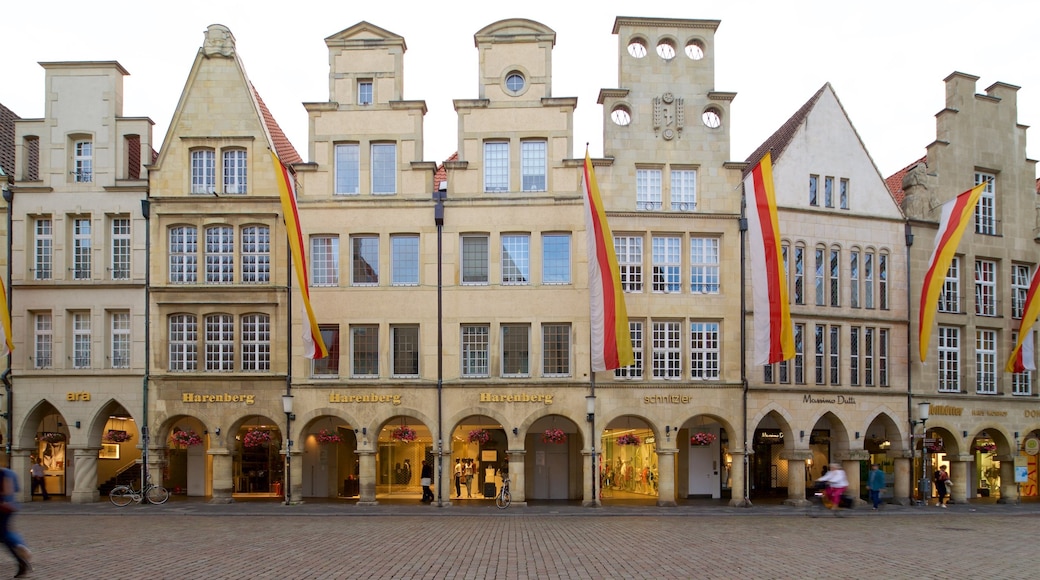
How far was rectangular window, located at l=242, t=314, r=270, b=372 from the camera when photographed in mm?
40906

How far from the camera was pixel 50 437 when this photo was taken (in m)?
43.6

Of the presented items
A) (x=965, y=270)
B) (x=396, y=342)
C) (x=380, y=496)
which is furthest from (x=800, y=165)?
(x=380, y=496)

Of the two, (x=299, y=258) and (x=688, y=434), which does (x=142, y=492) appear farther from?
(x=688, y=434)

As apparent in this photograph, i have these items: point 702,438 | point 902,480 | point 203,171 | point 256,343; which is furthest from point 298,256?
point 902,480

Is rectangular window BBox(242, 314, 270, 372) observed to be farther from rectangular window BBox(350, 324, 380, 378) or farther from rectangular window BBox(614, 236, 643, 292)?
rectangular window BBox(614, 236, 643, 292)

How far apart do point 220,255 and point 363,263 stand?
5617 mm

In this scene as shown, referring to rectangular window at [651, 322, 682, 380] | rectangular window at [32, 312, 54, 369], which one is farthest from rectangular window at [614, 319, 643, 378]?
rectangular window at [32, 312, 54, 369]

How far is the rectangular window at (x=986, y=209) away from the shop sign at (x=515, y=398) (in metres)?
20.6

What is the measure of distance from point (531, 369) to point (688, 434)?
293 inches

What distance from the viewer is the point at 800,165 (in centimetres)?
4238

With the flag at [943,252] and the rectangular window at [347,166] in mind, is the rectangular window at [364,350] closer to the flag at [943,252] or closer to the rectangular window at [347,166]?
the rectangular window at [347,166]

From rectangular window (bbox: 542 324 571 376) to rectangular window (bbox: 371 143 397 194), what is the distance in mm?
8528

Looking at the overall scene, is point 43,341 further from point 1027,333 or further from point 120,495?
point 1027,333

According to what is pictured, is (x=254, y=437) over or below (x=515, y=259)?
below
